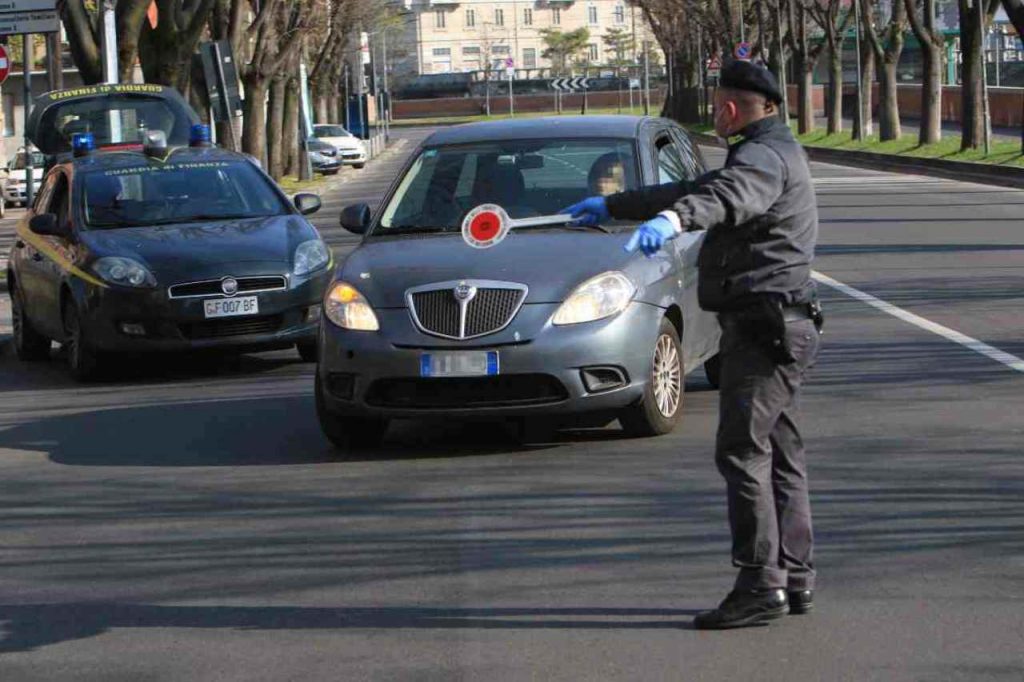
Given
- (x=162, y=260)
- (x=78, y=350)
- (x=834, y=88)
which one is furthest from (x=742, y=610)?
(x=834, y=88)

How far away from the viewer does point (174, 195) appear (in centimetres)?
1504

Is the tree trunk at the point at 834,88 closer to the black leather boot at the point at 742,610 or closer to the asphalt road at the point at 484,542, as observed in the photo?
the asphalt road at the point at 484,542

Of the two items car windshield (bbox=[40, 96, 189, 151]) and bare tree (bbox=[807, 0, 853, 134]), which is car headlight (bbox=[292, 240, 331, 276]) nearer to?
car windshield (bbox=[40, 96, 189, 151])

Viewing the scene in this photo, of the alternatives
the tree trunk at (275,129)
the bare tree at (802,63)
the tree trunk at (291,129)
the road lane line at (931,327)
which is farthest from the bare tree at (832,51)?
the road lane line at (931,327)

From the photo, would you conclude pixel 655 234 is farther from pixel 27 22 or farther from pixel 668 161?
pixel 27 22

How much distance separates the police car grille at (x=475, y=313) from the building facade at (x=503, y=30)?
162m

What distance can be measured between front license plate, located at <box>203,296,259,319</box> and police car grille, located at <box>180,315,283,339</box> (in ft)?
0.22

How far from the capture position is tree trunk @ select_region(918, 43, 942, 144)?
153 feet

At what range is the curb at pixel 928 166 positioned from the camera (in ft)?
118

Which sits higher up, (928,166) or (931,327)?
(931,327)

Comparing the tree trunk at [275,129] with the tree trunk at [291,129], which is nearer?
the tree trunk at [275,129]

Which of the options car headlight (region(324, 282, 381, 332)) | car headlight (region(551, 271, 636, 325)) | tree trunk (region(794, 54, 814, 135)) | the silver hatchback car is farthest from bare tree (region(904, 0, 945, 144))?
car headlight (region(324, 282, 381, 332))

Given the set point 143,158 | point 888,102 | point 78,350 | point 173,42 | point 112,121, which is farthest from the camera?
point 888,102

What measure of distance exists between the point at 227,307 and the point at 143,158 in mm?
2429
